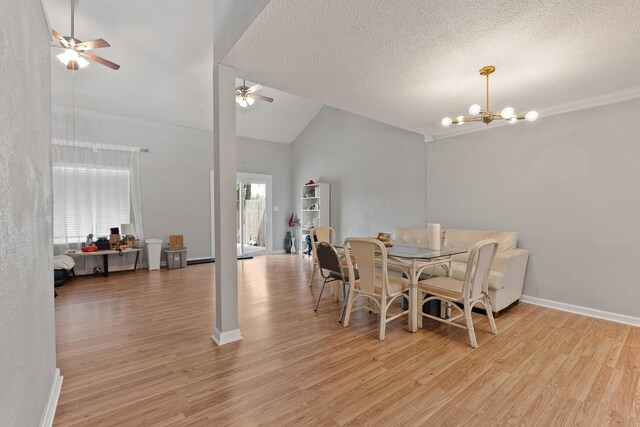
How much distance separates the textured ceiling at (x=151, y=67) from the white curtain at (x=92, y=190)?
2.74 ft

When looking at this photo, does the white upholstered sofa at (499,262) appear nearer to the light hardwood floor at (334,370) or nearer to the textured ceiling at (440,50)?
the light hardwood floor at (334,370)

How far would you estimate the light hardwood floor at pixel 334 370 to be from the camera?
176 cm

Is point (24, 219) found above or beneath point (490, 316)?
above

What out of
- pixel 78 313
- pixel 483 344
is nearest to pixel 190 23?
pixel 78 313

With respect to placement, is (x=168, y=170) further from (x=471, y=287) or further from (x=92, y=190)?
(x=471, y=287)

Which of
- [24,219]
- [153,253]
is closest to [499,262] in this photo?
[24,219]

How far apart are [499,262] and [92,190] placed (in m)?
6.78

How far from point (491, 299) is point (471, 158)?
7.05ft

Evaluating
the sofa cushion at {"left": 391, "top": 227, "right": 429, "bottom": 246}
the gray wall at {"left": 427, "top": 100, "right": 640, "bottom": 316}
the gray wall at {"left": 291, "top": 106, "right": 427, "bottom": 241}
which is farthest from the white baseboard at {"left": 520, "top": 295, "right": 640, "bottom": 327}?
the gray wall at {"left": 291, "top": 106, "right": 427, "bottom": 241}

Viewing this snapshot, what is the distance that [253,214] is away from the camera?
787 cm

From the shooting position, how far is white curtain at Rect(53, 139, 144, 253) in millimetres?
5191

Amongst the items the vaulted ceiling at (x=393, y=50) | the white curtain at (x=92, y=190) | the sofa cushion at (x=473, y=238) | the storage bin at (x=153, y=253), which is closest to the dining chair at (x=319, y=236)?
the sofa cushion at (x=473, y=238)

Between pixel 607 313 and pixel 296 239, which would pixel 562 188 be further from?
pixel 296 239

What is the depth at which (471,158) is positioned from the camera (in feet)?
14.5
